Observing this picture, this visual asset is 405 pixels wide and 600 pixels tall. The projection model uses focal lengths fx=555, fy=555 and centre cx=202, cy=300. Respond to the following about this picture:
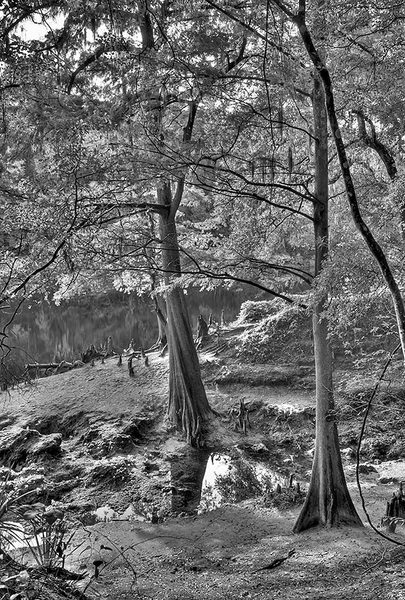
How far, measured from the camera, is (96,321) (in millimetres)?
30453

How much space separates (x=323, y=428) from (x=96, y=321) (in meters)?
24.6

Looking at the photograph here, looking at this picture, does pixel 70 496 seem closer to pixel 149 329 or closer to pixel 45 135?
pixel 45 135

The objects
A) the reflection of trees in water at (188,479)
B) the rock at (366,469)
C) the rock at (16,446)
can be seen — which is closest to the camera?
the reflection of trees in water at (188,479)

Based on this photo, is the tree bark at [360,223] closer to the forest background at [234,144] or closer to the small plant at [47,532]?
the forest background at [234,144]

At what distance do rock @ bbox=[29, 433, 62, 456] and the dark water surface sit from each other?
9902mm

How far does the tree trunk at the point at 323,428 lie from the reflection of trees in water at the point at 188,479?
7.51ft

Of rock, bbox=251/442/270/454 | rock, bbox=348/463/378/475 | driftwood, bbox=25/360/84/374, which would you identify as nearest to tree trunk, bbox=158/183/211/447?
rock, bbox=251/442/270/454

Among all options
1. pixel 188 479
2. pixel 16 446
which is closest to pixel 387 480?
pixel 188 479

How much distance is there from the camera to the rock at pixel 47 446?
35.0 feet

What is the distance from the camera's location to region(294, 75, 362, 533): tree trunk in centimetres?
675

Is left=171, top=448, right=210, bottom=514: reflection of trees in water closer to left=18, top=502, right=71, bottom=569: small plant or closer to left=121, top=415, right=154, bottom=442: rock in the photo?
left=121, top=415, right=154, bottom=442: rock

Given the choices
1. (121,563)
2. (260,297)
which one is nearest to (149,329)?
(260,297)

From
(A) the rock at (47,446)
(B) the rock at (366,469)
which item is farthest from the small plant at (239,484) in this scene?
(A) the rock at (47,446)

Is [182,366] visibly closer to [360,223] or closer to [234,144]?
[234,144]
